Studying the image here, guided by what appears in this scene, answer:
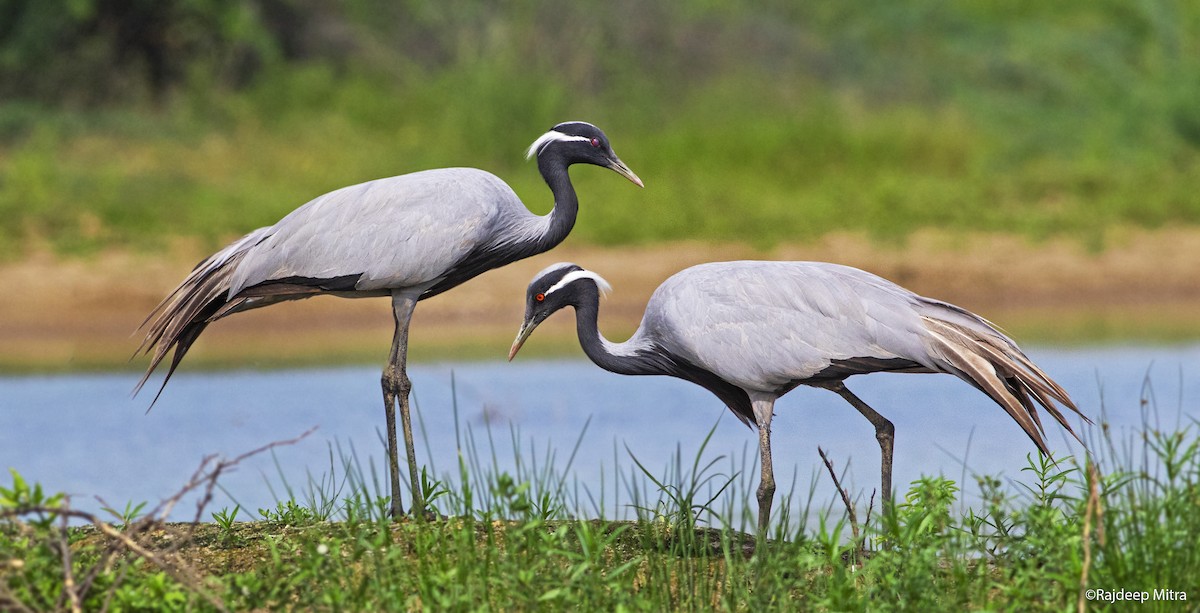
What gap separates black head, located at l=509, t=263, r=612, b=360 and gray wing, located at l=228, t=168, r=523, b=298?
0.90 ft

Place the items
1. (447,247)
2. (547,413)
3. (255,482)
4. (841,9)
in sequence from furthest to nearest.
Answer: (841,9) → (547,413) → (255,482) → (447,247)

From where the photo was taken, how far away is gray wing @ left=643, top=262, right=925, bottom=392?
5.08m

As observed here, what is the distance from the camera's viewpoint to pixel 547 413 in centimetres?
861

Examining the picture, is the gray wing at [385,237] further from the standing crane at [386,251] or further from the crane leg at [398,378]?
the crane leg at [398,378]

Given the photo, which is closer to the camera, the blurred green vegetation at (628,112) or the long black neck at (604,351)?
the long black neck at (604,351)

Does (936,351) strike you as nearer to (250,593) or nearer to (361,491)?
(361,491)

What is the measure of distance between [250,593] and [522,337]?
2.01 meters

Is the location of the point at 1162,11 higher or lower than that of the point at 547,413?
higher

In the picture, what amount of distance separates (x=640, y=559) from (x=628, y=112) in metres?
11.9

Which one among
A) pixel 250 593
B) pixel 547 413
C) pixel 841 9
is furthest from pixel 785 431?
pixel 841 9

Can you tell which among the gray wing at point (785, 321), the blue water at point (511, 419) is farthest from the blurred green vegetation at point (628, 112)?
the gray wing at point (785, 321)

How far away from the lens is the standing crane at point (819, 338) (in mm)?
4988

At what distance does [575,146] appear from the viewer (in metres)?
6.05

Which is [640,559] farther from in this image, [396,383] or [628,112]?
[628,112]
